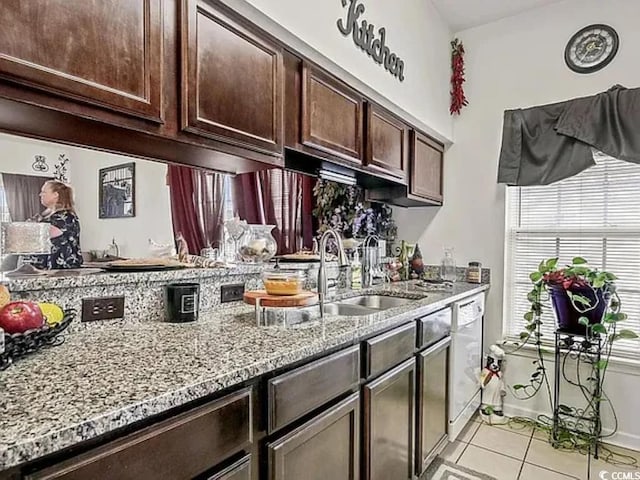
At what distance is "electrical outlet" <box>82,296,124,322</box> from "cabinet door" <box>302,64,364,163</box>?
102 cm

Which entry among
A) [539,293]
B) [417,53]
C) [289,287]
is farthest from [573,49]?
[289,287]

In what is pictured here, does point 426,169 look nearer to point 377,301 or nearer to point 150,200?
point 377,301

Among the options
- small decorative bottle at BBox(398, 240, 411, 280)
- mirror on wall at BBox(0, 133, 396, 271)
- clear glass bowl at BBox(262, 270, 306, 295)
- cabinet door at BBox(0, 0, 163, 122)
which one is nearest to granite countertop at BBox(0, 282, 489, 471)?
clear glass bowl at BBox(262, 270, 306, 295)

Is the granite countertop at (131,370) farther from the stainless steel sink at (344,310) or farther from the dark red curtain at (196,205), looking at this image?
the dark red curtain at (196,205)

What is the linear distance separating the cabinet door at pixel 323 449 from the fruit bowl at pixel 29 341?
0.68 meters

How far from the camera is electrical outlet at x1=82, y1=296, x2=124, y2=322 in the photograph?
1.33 meters

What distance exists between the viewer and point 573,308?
2453mm

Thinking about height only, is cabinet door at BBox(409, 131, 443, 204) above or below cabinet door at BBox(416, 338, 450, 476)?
above

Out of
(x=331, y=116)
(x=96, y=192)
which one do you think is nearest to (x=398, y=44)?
(x=331, y=116)

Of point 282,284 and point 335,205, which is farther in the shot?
point 335,205

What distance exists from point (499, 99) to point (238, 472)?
3100mm

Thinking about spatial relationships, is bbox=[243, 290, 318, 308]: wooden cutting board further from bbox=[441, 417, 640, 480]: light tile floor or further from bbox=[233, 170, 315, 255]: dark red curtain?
bbox=[441, 417, 640, 480]: light tile floor

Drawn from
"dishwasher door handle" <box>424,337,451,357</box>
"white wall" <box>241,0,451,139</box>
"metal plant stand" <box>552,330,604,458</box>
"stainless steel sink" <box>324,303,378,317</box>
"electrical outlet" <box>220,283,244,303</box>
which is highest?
"white wall" <box>241,0,451,139</box>

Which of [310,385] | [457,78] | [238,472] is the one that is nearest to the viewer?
[238,472]
